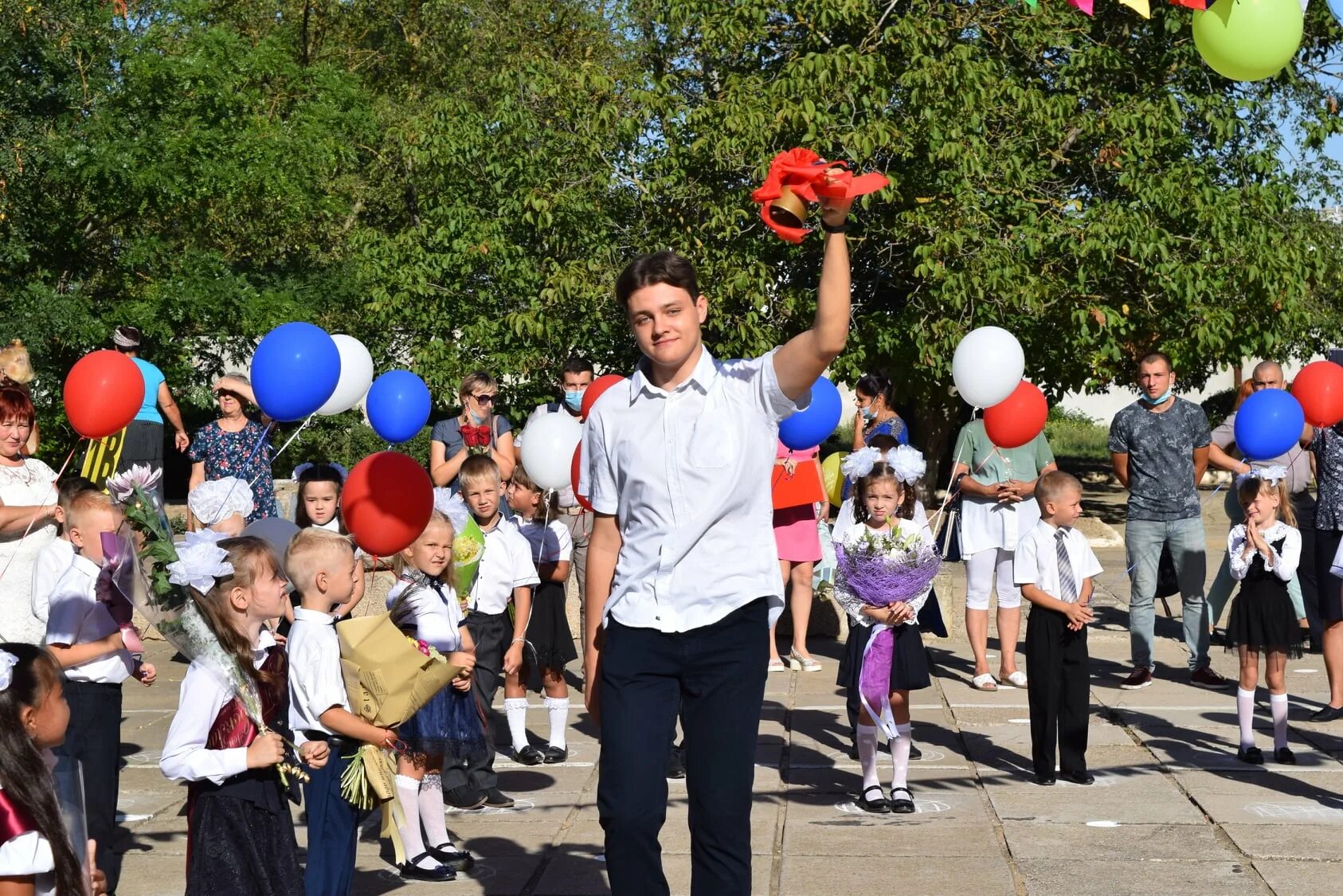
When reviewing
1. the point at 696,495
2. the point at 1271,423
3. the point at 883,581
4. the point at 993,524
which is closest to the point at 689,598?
the point at 696,495

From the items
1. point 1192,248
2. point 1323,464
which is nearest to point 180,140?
point 1192,248

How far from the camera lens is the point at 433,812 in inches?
228

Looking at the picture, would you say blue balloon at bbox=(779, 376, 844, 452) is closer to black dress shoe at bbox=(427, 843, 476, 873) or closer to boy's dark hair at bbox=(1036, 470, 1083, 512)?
boy's dark hair at bbox=(1036, 470, 1083, 512)

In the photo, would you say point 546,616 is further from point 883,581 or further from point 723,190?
point 723,190

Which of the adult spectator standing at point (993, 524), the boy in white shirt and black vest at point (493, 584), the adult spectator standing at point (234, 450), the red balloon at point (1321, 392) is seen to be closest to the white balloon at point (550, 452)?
the boy in white shirt and black vest at point (493, 584)

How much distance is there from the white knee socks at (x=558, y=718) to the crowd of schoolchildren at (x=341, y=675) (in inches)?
0.4

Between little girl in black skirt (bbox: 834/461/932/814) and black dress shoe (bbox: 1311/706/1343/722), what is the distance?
107 inches

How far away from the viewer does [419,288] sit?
1728 centimetres

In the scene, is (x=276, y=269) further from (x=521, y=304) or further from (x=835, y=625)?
(x=835, y=625)

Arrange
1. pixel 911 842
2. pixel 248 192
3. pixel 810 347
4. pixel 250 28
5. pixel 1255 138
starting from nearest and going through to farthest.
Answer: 1. pixel 810 347
2. pixel 911 842
3. pixel 248 192
4. pixel 1255 138
5. pixel 250 28

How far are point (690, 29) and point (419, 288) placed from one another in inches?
172

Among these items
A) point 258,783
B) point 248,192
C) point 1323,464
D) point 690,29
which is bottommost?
point 258,783

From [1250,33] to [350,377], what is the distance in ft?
14.5

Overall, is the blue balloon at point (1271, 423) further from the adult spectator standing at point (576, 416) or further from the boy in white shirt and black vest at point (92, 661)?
the boy in white shirt and black vest at point (92, 661)
